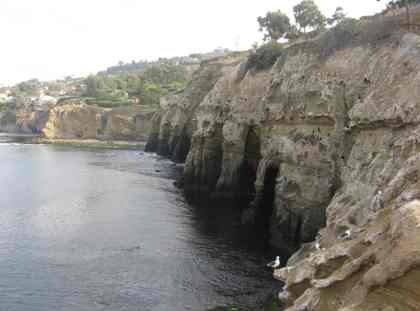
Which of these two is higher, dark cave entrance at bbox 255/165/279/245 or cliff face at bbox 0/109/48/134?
cliff face at bbox 0/109/48/134

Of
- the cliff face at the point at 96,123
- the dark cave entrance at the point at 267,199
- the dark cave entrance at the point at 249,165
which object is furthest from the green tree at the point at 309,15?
the cliff face at the point at 96,123

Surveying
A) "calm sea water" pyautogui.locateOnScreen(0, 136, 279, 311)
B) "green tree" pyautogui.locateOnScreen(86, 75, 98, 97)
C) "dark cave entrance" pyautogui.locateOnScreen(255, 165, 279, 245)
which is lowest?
"calm sea water" pyautogui.locateOnScreen(0, 136, 279, 311)

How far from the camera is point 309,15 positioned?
86750 millimetres

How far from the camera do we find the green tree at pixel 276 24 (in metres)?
94.6

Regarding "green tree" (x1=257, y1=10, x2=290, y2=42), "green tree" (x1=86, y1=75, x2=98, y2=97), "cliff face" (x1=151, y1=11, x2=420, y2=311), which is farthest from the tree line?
"green tree" (x1=86, y1=75, x2=98, y2=97)

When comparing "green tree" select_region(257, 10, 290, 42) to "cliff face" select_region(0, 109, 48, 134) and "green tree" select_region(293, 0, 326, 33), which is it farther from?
"cliff face" select_region(0, 109, 48, 134)

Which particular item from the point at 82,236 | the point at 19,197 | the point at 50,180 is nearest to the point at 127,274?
the point at 82,236

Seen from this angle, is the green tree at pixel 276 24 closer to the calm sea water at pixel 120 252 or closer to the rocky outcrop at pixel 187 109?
the rocky outcrop at pixel 187 109

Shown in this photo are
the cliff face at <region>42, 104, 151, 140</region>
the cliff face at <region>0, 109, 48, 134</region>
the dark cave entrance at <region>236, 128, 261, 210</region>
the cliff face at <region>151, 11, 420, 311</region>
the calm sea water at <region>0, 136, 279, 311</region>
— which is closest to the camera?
the cliff face at <region>151, 11, 420, 311</region>

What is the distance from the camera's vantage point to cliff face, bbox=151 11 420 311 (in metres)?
16.4

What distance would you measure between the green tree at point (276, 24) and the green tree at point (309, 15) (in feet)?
20.8

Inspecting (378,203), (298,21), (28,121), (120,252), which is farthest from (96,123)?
(378,203)

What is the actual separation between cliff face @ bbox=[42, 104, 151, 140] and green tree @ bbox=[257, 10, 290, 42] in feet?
192

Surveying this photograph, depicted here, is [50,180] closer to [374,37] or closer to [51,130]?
[374,37]
